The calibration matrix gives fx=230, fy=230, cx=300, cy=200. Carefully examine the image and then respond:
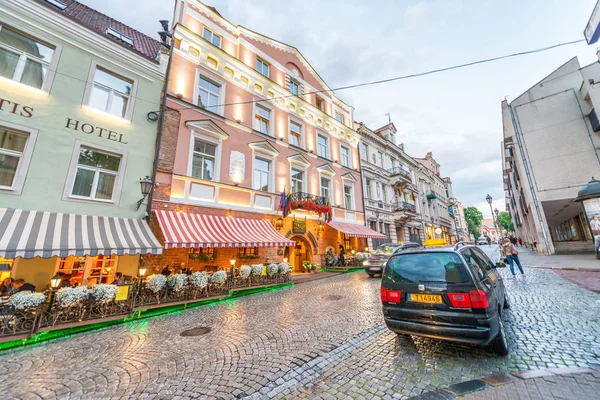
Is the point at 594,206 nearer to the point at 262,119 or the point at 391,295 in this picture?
the point at 391,295

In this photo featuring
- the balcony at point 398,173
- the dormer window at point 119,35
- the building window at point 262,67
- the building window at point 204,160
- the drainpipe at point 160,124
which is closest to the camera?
the drainpipe at point 160,124

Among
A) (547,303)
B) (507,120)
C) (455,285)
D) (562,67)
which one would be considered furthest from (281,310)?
(562,67)

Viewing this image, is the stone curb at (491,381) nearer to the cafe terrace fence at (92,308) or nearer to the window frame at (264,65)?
the cafe terrace fence at (92,308)

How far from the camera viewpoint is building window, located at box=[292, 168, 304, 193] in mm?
16141

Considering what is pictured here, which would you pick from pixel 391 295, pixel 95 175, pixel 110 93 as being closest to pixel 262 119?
pixel 110 93

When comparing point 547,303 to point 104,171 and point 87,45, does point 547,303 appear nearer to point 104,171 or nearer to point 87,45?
point 104,171

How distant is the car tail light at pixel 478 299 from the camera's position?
3.41 meters

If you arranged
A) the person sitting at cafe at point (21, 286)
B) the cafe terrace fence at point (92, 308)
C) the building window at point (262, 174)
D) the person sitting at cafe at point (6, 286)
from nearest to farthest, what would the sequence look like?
the cafe terrace fence at point (92, 308)
the person sitting at cafe at point (6, 286)
the person sitting at cafe at point (21, 286)
the building window at point (262, 174)

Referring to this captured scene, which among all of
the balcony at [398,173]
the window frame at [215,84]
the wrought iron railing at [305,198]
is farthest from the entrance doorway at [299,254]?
the balcony at [398,173]

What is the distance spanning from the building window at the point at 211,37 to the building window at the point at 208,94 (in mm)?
2837

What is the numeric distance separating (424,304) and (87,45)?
14.4 metres

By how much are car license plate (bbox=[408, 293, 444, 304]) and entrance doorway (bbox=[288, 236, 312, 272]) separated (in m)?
12.1

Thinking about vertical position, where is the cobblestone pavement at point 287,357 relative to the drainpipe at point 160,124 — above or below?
below

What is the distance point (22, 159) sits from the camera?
294 inches
